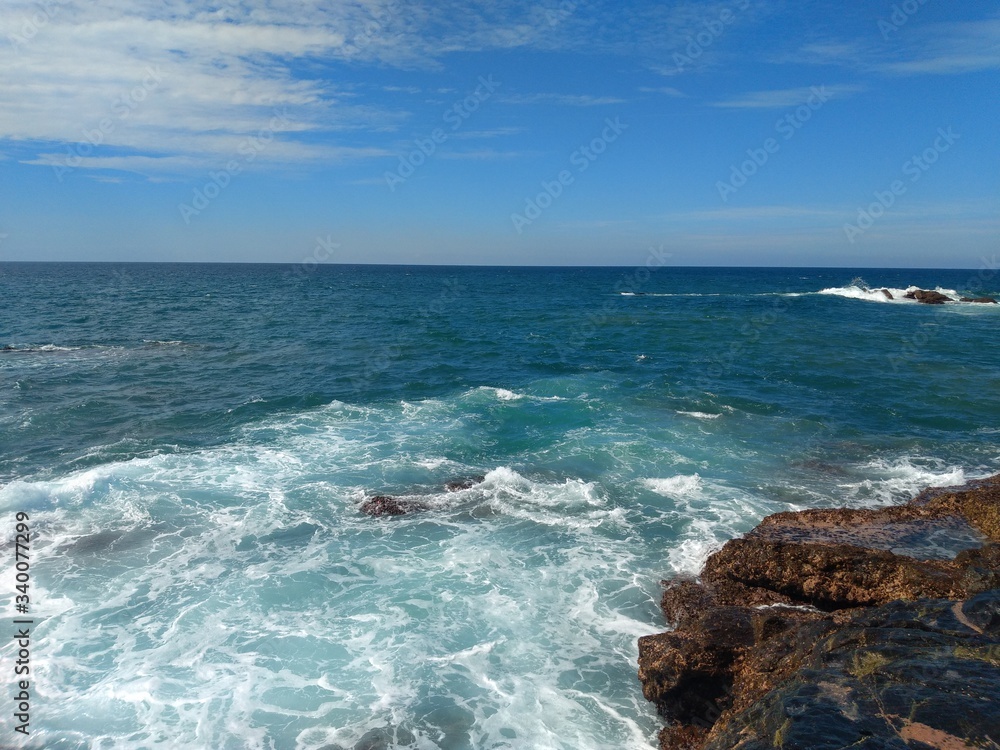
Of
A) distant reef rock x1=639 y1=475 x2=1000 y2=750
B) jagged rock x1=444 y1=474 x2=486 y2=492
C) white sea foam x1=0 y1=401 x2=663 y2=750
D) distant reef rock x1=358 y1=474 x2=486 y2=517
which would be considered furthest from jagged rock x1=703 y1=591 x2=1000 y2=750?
→ jagged rock x1=444 y1=474 x2=486 y2=492

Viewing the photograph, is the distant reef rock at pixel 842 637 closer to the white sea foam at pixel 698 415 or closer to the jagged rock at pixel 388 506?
the jagged rock at pixel 388 506

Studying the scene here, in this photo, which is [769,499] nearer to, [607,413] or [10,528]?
[607,413]

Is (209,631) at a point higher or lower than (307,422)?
lower

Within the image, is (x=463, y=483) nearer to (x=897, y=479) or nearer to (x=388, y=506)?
(x=388, y=506)

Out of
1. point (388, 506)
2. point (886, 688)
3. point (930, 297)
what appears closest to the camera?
point (886, 688)

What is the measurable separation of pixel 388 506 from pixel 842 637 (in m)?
11.9

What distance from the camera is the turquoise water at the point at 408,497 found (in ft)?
33.9

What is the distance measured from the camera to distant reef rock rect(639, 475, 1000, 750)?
22.0 ft

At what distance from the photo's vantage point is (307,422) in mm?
24844

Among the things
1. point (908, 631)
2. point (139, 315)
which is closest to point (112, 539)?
point (908, 631)

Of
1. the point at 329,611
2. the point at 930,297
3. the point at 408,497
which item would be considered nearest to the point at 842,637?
the point at 329,611

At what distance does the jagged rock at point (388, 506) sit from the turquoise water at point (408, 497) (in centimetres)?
35

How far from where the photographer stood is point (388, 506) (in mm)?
17172

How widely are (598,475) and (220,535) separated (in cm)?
1142
